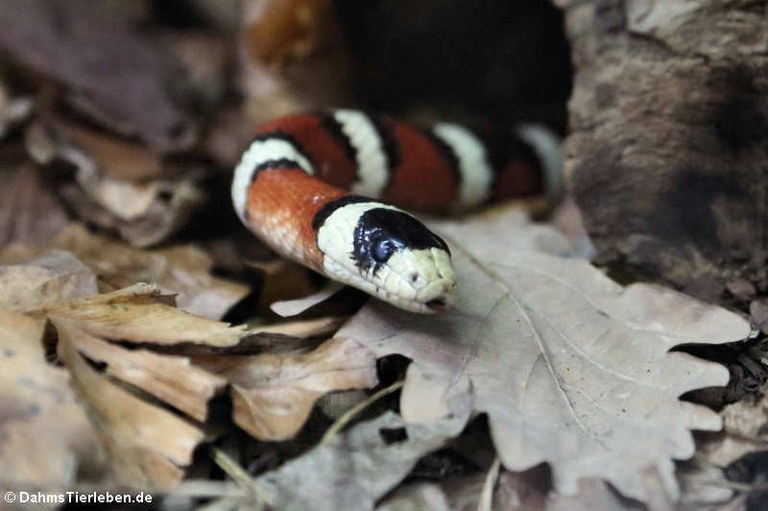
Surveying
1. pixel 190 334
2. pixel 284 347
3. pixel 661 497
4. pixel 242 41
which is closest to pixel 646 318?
pixel 661 497

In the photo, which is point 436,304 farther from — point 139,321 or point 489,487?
point 139,321

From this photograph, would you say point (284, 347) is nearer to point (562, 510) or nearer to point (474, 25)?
point (562, 510)

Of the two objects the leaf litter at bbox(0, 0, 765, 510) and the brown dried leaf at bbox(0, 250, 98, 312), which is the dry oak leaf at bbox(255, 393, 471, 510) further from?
the brown dried leaf at bbox(0, 250, 98, 312)

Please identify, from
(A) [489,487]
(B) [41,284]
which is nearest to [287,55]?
(B) [41,284]

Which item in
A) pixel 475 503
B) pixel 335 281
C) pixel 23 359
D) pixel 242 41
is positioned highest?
pixel 242 41

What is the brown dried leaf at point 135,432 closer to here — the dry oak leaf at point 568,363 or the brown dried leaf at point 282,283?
the dry oak leaf at point 568,363

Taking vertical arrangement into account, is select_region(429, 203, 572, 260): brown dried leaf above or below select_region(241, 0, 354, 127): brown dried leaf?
below

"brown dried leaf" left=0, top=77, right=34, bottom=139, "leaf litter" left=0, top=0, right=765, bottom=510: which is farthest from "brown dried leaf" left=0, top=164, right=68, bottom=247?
"leaf litter" left=0, top=0, right=765, bottom=510
